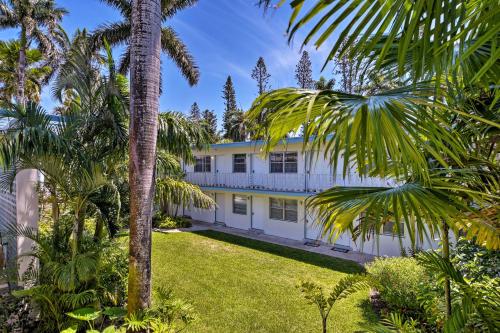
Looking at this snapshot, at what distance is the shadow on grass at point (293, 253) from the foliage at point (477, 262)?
14.1 ft

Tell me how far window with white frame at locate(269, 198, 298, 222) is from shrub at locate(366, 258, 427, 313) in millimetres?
Result: 6881

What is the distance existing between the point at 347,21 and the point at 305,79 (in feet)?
106

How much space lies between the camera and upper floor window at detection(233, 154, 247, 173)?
1605cm

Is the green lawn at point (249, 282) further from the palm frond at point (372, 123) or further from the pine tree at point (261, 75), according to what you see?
the pine tree at point (261, 75)

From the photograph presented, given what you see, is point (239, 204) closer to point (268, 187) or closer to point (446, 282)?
point (268, 187)

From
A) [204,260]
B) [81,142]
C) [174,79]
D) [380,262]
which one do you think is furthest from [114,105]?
[174,79]

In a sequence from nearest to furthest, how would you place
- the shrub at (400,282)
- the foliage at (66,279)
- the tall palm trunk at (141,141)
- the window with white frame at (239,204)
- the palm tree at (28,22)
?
the tall palm trunk at (141,141) < the foliage at (66,279) < the shrub at (400,282) < the palm tree at (28,22) < the window with white frame at (239,204)

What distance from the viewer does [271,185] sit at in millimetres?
14133

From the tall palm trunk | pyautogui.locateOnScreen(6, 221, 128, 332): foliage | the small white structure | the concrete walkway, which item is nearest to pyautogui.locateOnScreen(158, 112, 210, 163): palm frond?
the tall palm trunk

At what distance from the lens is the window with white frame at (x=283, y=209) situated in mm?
13906

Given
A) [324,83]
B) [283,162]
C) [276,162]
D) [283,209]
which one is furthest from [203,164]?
[324,83]

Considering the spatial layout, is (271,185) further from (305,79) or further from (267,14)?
(305,79)

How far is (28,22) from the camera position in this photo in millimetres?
15711

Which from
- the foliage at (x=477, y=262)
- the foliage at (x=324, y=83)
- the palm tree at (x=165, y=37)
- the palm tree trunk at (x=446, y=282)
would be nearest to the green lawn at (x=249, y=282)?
the foliage at (x=477, y=262)
